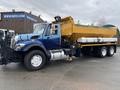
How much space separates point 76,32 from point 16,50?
4210mm

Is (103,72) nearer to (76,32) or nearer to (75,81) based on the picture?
(75,81)

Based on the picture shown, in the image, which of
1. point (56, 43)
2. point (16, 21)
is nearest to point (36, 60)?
point (56, 43)

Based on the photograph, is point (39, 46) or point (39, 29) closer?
point (39, 46)

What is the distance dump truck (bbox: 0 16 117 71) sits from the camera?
9.87 meters

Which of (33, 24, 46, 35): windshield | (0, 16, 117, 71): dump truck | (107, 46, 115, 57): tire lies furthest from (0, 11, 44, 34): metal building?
(33, 24, 46, 35): windshield

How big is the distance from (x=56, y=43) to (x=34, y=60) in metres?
2.05

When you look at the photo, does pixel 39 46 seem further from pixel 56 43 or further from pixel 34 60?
pixel 56 43

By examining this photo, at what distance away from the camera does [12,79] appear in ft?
26.0

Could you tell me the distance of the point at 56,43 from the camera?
1158 cm

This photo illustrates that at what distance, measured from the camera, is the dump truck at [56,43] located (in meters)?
9.87

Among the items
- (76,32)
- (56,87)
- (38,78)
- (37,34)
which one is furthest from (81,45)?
(56,87)

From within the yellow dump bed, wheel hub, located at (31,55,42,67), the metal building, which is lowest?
wheel hub, located at (31,55,42,67)

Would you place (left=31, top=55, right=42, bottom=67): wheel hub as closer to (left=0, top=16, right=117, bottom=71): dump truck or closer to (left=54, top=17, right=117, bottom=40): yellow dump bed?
(left=0, top=16, right=117, bottom=71): dump truck

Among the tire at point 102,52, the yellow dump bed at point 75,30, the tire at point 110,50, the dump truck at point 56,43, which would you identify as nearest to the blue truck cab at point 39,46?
the dump truck at point 56,43
